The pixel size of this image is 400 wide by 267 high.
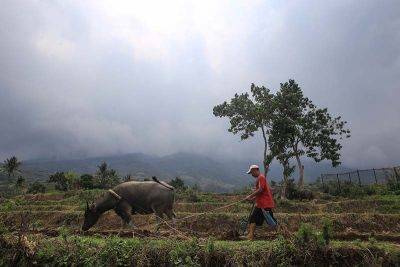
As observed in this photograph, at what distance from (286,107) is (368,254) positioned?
3175 centimetres

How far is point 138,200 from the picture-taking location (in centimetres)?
1420

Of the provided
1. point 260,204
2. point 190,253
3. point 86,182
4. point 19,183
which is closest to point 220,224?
point 260,204

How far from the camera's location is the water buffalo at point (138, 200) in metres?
14.1

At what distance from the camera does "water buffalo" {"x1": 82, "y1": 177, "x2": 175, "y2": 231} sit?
1410cm

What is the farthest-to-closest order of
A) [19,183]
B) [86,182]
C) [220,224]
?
1. [19,183]
2. [86,182]
3. [220,224]

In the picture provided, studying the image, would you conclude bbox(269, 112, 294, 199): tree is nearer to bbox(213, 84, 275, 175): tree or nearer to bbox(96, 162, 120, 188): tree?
bbox(213, 84, 275, 175): tree

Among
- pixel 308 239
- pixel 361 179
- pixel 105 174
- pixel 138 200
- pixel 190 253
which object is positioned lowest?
pixel 190 253

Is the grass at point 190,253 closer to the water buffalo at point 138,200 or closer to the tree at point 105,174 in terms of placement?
the water buffalo at point 138,200

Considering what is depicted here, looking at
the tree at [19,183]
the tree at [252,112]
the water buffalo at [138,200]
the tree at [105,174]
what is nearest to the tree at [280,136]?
the tree at [252,112]

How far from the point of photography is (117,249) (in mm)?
9797

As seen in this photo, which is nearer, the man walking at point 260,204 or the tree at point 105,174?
the man walking at point 260,204

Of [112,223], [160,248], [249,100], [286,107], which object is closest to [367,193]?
[286,107]

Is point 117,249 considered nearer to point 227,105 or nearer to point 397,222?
point 397,222

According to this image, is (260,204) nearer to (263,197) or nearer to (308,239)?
(263,197)
